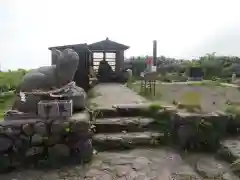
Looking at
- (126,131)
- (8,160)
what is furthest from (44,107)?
(126,131)

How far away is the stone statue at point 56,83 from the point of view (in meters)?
3.74

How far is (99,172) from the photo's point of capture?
9.73 feet

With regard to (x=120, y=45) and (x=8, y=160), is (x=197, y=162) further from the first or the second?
(x=120, y=45)

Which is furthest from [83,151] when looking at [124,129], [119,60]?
[119,60]

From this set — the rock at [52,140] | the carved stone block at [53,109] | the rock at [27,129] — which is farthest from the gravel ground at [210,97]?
the rock at [27,129]

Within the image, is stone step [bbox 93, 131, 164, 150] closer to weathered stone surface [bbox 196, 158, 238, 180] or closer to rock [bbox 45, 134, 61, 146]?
rock [bbox 45, 134, 61, 146]

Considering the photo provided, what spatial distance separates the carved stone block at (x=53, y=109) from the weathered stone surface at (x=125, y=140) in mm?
657

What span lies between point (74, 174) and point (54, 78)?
1.71 m

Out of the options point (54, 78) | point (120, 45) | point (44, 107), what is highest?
point (120, 45)

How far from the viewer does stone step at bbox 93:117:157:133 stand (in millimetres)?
4125

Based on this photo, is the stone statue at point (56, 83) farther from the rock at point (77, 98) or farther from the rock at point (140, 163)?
the rock at point (140, 163)

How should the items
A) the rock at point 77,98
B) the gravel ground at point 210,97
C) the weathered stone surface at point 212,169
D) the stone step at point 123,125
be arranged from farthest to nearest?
the gravel ground at point 210,97 < the stone step at point 123,125 < the rock at point 77,98 < the weathered stone surface at point 212,169

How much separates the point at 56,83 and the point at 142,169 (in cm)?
197

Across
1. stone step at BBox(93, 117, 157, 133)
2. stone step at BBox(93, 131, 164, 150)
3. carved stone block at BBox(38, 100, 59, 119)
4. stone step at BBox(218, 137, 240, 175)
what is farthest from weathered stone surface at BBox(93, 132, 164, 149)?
stone step at BBox(218, 137, 240, 175)
